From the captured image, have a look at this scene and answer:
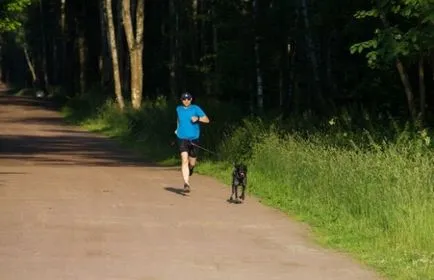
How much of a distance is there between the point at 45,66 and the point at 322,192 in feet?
245

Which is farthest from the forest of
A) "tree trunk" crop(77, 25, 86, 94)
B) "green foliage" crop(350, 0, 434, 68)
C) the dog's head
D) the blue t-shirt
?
"tree trunk" crop(77, 25, 86, 94)

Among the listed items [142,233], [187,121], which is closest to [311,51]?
[187,121]

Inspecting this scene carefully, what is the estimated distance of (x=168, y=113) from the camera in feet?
105

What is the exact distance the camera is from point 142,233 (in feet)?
39.8

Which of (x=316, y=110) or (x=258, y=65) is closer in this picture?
(x=316, y=110)

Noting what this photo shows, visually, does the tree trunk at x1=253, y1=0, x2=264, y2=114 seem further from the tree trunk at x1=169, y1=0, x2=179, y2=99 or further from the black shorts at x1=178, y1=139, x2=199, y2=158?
the tree trunk at x1=169, y1=0, x2=179, y2=99

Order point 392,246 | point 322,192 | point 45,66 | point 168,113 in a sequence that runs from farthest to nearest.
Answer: point 45,66 < point 168,113 < point 322,192 < point 392,246

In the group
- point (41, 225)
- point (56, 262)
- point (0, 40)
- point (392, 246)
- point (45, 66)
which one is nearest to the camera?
point (56, 262)

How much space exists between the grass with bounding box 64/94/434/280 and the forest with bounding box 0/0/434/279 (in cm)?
3

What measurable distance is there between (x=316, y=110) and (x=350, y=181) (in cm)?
1281

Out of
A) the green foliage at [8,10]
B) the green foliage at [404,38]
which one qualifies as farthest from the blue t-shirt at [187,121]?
the green foliage at [8,10]

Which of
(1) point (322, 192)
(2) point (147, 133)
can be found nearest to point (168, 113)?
(2) point (147, 133)

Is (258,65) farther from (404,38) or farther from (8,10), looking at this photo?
(404,38)

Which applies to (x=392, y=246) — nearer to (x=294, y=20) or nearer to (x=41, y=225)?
(x=41, y=225)
